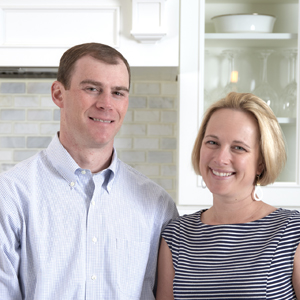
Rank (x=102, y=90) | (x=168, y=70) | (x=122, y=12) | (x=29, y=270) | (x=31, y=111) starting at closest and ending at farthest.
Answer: (x=29, y=270) < (x=102, y=90) < (x=122, y=12) < (x=168, y=70) < (x=31, y=111)

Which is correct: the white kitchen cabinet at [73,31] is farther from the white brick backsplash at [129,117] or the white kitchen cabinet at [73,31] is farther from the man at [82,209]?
the white brick backsplash at [129,117]

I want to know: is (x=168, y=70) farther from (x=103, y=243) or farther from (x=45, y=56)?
(x=103, y=243)

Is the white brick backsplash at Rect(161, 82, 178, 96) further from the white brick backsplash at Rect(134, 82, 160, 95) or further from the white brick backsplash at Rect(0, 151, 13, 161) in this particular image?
the white brick backsplash at Rect(0, 151, 13, 161)

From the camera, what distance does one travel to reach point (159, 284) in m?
1.42

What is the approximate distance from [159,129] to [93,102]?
41.6 inches

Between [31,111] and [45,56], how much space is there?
1.95ft

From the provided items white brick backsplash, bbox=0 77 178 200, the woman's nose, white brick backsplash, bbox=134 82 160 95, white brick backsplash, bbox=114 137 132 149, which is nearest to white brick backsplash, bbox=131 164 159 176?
white brick backsplash, bbox=0 77 178 200

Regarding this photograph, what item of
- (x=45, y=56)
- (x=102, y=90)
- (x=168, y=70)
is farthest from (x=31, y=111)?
(x=102, y=90)

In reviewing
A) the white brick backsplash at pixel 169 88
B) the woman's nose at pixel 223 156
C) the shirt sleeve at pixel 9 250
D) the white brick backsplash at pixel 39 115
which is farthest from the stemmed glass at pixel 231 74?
the shirt sleeve at pixel 9 250

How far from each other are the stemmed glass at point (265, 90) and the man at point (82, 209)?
0.72 meters

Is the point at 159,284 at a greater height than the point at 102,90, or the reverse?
the point at 102,90

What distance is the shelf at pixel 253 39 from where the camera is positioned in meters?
1.93

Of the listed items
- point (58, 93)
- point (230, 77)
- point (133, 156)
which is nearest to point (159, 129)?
point (133, 156)

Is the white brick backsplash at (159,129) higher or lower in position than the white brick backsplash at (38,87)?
lower
